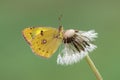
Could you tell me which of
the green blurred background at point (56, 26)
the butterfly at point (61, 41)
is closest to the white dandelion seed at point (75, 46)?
the butterfly at point (61, 41)

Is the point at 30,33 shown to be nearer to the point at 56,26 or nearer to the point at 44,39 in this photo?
the point at 44,39

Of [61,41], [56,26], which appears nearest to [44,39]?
[61,41]

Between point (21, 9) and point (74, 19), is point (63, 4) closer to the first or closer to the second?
point (21, 9)

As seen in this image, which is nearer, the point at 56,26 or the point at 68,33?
the point at 68,33

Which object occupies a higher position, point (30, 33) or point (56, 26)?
point (30, 33)

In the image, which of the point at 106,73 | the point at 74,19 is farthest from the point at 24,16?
the point at 106,73

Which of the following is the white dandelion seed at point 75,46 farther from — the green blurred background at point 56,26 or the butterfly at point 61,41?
the green blurred background at point 56,26
